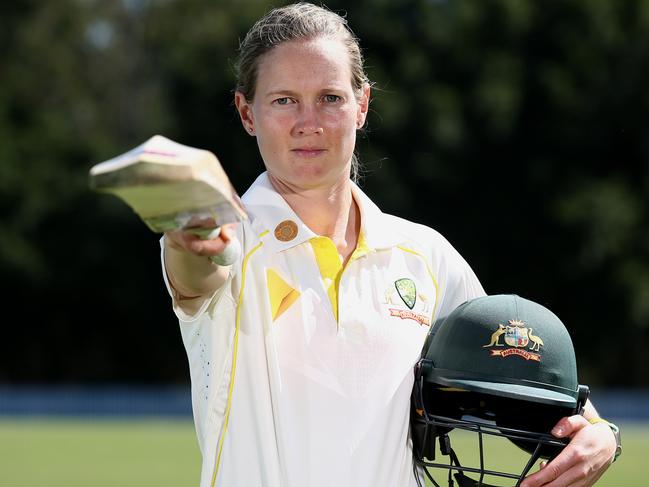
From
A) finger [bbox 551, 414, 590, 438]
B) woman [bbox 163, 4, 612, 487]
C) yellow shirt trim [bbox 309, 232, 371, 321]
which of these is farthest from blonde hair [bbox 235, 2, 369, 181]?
finger [bbox 551, 414, 590, 438]

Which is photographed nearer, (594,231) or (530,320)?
(530,320)

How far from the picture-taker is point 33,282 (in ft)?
94.0

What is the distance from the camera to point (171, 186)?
6.89 ft

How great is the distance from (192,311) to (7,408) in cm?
2439

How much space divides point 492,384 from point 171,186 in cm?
115

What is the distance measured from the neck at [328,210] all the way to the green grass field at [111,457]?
8.88 meters

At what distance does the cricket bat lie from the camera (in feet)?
6.69

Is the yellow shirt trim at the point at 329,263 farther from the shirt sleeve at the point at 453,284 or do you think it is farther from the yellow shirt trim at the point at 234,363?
the shirt sleeve at the point at 453,284

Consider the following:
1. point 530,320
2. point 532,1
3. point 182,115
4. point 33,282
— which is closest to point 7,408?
point 33,282

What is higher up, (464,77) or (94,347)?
(464,77)

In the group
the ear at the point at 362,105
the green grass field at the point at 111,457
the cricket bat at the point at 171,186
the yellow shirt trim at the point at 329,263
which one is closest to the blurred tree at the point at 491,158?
the green grass field at the point at 111,457

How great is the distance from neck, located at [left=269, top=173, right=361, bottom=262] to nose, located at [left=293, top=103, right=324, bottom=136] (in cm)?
19

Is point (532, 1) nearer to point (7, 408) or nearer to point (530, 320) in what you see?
point (7, 408)

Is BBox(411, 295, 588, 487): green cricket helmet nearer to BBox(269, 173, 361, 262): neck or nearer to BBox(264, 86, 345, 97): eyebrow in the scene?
BBox(269, 173, 361, 262): neck
